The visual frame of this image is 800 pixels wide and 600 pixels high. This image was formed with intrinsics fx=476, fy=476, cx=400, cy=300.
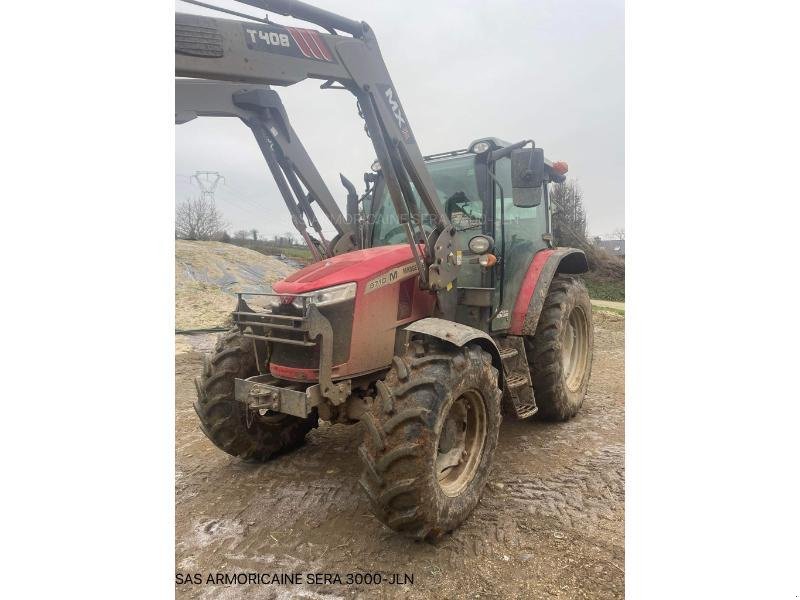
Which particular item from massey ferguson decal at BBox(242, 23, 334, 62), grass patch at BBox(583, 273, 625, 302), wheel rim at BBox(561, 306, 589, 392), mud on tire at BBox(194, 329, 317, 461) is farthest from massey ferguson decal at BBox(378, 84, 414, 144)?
wheel rim at BBox(561, 306, 589, 392)

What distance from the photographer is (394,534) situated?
2.28 meters

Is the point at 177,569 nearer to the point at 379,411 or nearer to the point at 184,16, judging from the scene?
the point at 379,411

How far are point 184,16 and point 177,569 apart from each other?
224cm

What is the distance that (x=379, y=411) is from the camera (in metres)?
2.12

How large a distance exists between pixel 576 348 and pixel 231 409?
114 inches

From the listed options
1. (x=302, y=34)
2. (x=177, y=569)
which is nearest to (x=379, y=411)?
(x=177, y=569)

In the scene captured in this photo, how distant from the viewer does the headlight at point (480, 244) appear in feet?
10.0

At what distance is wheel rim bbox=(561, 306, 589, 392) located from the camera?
4.04 metres

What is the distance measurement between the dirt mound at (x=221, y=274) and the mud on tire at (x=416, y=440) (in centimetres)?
97

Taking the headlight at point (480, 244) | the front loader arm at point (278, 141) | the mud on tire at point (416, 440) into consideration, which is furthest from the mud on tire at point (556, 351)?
the front loader arm at point (278, 141)

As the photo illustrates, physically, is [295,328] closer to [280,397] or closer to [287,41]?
[280,397]

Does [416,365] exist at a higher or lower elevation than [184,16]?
lower

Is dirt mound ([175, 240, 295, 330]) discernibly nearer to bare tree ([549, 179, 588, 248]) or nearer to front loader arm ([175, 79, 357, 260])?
front loader arm ([175, 79, 357, 260])

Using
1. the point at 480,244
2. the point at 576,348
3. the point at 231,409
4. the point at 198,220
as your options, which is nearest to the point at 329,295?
the point at 198,220
